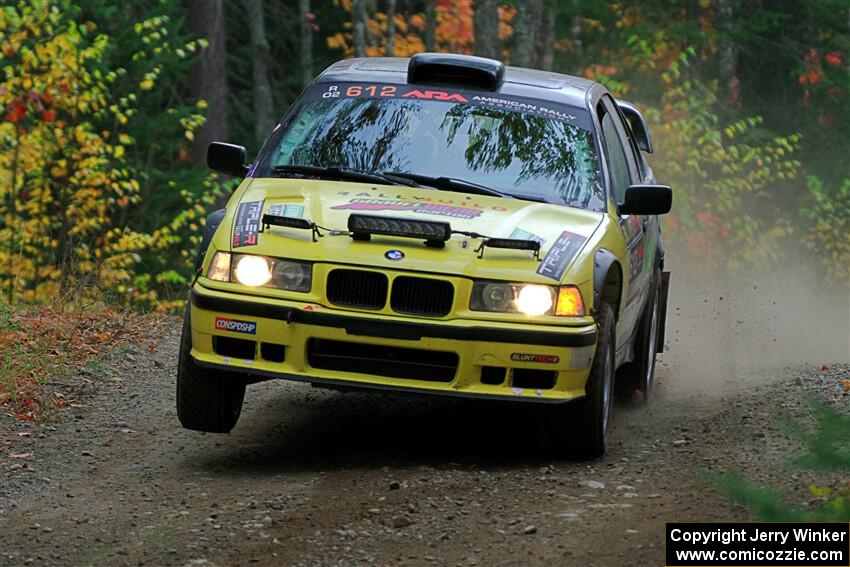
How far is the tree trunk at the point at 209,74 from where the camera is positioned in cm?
2472

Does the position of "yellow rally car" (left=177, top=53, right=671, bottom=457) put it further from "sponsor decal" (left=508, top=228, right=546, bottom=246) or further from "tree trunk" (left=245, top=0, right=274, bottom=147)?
"tree trunk" (left=245, top=0, right=274, bottom=147)

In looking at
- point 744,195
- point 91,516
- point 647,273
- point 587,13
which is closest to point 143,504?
point 91,516

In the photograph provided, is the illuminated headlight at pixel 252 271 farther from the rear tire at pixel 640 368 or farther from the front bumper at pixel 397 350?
the rear tire at pixel 640 368

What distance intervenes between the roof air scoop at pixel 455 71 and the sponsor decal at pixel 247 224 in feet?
4.94

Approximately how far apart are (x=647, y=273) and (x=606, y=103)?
1.09 meters

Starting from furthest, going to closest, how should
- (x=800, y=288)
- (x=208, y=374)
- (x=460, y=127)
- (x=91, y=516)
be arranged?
(x=800, y=288) < (x=460, y=127) < (x=208, y=374) < (x=91, y=516)

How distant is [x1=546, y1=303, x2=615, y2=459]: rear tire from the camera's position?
718cm

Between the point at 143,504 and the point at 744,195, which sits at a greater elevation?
the point at 143,504

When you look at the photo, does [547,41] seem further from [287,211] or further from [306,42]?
[287,211]

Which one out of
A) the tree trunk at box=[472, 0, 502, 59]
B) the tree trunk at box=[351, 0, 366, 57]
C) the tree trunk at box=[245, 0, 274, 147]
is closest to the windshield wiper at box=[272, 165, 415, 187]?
the tree trunk at box=[472, 0, 502, 59]

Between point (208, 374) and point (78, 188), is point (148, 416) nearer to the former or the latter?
point (208, 374)

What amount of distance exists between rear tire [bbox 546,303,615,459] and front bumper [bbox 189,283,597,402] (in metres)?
0.14

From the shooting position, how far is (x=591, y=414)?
23.6 feet

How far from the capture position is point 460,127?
321 inches
